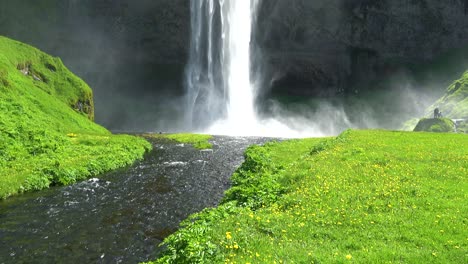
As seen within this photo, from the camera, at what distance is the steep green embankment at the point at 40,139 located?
25.5m

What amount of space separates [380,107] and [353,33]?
28.5m

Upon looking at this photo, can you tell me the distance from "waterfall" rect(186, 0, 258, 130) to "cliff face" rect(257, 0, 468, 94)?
11.1 meters

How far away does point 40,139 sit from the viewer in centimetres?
3203

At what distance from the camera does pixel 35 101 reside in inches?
1734

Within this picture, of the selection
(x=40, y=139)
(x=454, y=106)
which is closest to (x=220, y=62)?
(x=454, y=106)

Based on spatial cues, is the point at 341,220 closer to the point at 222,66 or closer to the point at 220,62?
the point at 222,66

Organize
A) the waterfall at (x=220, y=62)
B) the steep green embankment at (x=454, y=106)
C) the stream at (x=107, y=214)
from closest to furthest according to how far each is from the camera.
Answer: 1. the stream at (x=107, y=214)
2. the steep green embankment at (x=454, y=106)
3. the waterfall at (x=220, y=62)

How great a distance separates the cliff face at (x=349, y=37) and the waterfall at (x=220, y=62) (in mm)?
11142

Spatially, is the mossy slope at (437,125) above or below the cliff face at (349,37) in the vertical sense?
below

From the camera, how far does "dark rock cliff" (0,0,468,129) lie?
116m

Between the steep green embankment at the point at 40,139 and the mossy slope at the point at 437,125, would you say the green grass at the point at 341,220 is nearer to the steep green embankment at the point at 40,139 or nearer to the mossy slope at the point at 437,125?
the steep green embankment at the point at 40,139

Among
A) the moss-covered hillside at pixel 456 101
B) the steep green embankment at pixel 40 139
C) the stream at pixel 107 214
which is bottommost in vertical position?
the stream at pixel 107 214

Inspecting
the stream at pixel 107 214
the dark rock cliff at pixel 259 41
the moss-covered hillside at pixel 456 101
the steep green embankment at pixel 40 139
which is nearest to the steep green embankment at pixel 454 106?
the moss-covered hillside at pixel 456 101

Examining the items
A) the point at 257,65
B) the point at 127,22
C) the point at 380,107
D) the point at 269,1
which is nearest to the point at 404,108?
the point at 380,107
